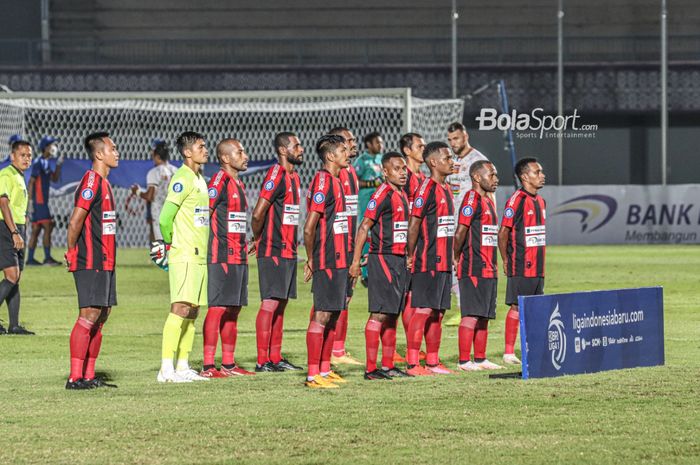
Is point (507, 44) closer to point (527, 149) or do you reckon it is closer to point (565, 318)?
point (527, 149)

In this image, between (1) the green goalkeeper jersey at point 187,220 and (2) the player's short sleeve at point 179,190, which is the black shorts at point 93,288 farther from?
(2) the player's short sleeve at point 179,190

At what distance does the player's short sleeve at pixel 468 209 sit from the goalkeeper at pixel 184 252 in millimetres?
2161

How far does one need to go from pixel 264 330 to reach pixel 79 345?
5.52 ft

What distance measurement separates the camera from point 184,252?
9.59 metres

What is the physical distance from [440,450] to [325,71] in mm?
31365

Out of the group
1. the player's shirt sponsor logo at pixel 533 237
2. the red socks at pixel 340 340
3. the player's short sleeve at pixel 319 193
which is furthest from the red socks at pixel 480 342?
the player's short sleeve at pixel 319 193

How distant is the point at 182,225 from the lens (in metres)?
9.62

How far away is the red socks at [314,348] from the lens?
935 centimetres

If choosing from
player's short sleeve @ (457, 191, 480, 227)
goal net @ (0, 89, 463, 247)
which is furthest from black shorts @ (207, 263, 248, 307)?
goal net @ (0, 89, 463, 247)

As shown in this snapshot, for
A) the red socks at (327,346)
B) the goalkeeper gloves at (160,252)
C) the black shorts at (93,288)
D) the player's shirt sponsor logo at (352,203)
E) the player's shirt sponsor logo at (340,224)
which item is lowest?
the red socks at (327,346)

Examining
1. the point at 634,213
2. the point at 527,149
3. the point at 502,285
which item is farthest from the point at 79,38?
the point at 502,285

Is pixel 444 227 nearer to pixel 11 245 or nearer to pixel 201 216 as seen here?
pixel 201 216

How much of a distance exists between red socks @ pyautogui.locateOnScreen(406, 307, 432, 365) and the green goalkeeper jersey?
1695mm

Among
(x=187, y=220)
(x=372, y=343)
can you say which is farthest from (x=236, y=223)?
(x=372, y=343)
